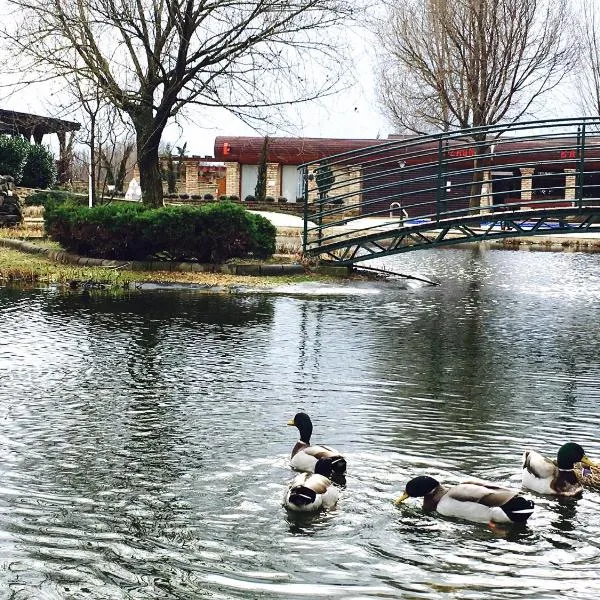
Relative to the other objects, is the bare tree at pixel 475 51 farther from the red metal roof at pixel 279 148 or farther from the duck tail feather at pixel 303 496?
the duck tail feather at pixel 303 496

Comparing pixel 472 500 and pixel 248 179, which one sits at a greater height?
pixel 248 179

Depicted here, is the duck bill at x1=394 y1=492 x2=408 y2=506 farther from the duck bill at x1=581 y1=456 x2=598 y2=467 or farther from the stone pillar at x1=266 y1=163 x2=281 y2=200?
the stone pillar at x1=266 y1=163 x2=281 y2=200

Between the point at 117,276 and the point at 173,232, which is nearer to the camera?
the point at 117,276

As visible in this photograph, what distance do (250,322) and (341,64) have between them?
10.2 meters

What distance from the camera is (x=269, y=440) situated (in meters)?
8.52

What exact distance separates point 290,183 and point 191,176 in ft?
19.1

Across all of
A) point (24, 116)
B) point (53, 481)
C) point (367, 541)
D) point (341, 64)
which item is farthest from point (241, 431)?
point (24, 116)

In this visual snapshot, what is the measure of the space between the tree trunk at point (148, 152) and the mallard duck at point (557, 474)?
57.4 ft

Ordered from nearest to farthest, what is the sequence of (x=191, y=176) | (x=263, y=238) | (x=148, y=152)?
(x=263, y=238), (x=148, y=152), (x=191, y=176)

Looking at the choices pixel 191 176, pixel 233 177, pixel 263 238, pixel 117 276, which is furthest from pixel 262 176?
pixel 117 276

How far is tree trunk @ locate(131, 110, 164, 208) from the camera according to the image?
24.1 metres

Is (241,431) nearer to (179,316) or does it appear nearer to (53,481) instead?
(53,481)

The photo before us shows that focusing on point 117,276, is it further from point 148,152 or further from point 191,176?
point 191,176

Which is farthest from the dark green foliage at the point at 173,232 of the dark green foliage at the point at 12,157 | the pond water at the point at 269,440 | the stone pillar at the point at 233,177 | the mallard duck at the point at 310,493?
the stone pillar at the point at 233,177
